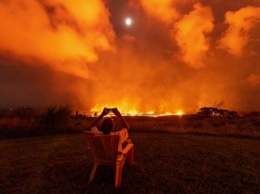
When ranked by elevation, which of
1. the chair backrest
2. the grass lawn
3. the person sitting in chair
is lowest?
the grass lawn

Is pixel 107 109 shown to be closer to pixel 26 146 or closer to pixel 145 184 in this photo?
pixel 145 184

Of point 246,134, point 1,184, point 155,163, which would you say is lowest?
point 1,184

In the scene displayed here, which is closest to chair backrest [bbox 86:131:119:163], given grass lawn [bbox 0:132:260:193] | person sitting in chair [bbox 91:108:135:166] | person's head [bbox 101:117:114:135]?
person sitting in chair [bbox 91:108:135:166]

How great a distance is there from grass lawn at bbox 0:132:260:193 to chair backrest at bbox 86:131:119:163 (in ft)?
1.85

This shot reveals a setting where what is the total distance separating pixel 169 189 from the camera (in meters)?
4.48

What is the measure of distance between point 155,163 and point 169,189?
185 cm

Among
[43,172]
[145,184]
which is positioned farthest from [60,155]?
[145,184]

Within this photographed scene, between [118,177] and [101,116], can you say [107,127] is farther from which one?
[118,177]

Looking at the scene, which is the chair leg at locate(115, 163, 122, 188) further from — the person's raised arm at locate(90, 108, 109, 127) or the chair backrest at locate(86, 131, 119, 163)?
the person's raised arm at locate(90, 108, 109, 127)

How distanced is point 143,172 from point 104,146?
1.56 metres

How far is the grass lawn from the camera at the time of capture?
455 centimetres

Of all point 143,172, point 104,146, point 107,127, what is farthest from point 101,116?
point 143,172

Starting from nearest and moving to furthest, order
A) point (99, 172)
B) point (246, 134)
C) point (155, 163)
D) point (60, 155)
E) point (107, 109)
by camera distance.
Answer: point (107, 109)
point (99, 172)
point (155, 163)
point (60, 155)
point (246, 134)

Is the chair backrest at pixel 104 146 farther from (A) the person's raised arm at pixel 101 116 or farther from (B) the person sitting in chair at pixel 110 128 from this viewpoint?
(A) the person's raised arm at pixel 101 116
